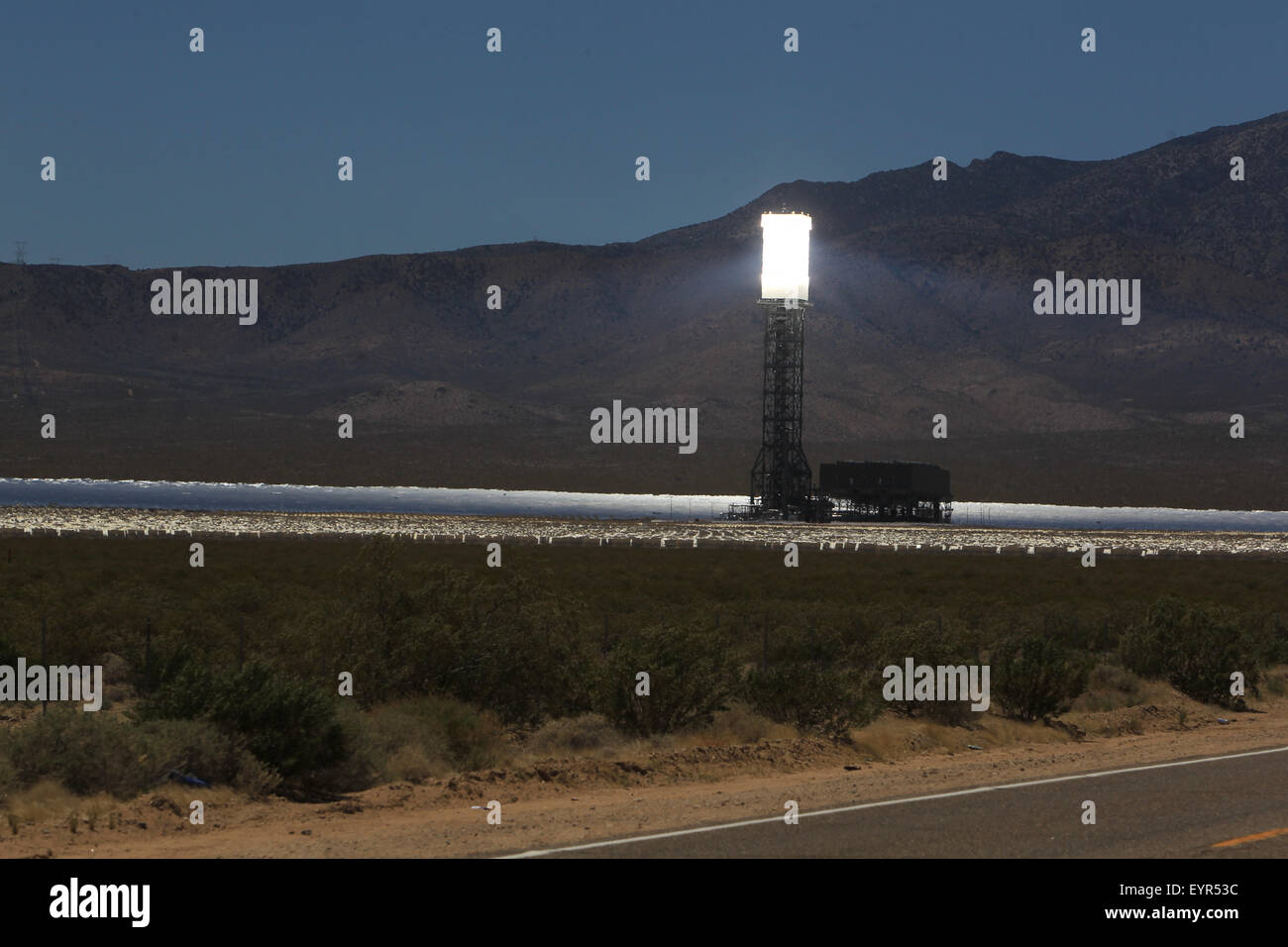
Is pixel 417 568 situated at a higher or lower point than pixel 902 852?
higher

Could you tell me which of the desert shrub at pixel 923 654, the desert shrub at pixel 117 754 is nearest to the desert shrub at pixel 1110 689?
the desert shrub at pixel 923 654

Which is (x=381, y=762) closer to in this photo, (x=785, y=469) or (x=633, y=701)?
(x=633, y=701)

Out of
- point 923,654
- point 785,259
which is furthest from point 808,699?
point 785,259

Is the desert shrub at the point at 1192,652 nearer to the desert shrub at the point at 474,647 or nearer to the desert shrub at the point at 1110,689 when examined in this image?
the desert shrub at the point at 1110,689

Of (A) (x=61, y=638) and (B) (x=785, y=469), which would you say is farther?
(B) (x=785, y=469)

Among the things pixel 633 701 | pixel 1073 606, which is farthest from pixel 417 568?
pixel 1073 606

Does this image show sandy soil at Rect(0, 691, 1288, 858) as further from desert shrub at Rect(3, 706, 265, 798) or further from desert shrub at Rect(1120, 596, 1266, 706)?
desert shrub at Rect(1120, 596, 1266, 706)
